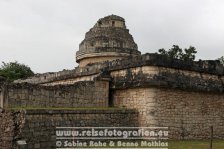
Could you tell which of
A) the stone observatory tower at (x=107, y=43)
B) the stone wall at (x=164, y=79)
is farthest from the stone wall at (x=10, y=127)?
the stone observatory tower at (x=107, y=43)

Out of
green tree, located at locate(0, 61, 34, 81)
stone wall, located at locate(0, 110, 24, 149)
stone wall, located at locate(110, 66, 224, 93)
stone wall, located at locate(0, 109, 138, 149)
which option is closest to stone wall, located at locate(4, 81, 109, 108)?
stone wall, located at locate(110, 66, 224, 93)

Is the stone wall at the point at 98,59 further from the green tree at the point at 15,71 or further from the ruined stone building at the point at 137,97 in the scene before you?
the green tree at the point at 15,71

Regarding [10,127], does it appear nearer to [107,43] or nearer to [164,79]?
[164,79]

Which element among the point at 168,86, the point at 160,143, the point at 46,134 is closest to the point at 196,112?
the point at 168,86

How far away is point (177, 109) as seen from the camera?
18.0 metres

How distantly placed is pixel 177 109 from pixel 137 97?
179 centimetres

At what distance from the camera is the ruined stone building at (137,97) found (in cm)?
1644

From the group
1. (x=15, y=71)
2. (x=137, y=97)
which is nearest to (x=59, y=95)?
(x=137, y=97)

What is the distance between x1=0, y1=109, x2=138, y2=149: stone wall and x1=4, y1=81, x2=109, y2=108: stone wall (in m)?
1.88

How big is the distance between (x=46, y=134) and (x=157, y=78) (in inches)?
208

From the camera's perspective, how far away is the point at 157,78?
56.7 ft

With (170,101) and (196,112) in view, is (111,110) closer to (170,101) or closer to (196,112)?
(170,101)

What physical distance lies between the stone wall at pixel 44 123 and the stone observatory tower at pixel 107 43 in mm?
9100

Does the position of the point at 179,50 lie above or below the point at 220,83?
above
